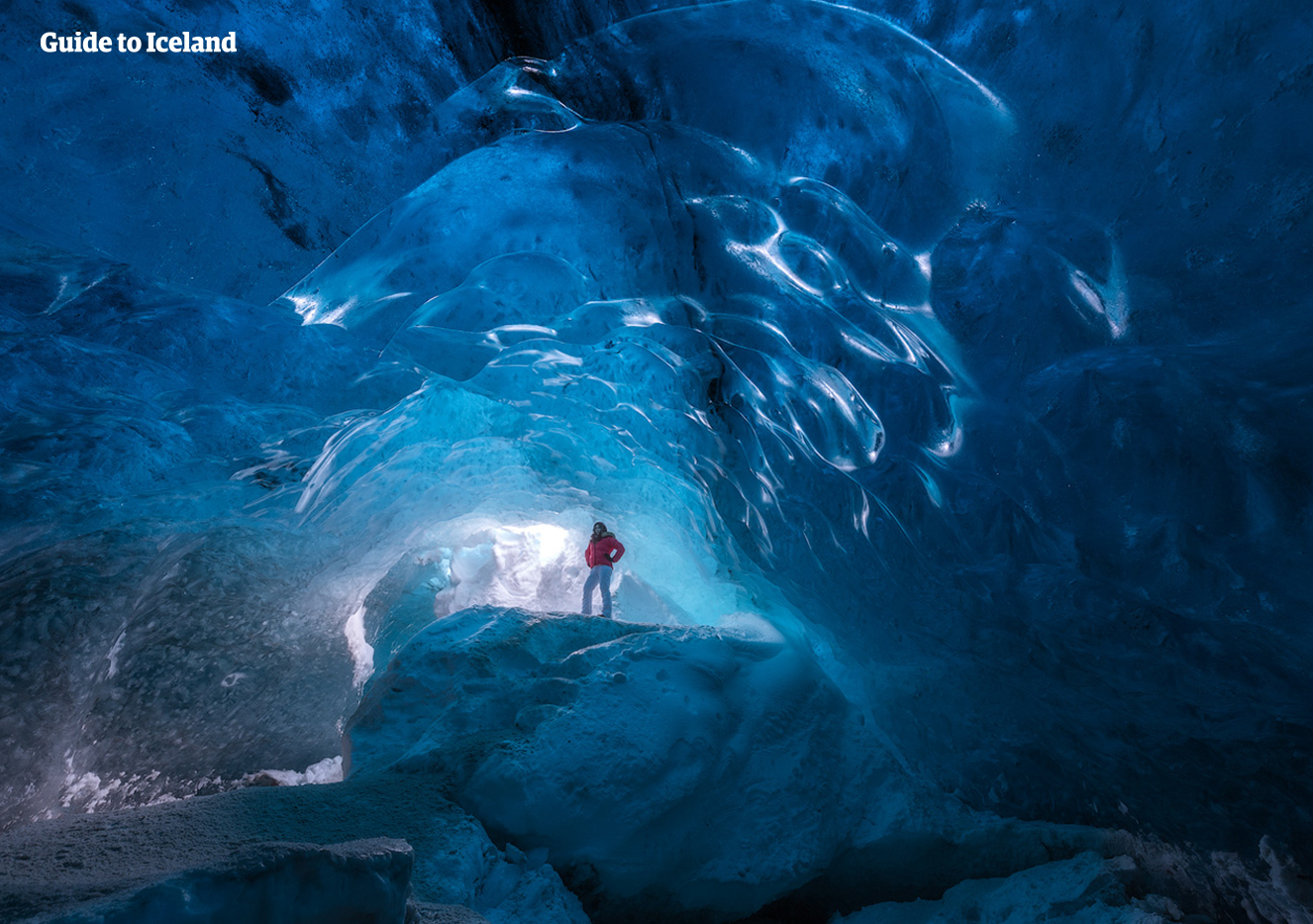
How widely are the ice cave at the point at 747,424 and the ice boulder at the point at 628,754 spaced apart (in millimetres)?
24

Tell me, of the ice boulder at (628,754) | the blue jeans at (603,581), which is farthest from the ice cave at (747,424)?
the blue jeans at (603,581)

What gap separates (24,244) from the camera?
3.44m

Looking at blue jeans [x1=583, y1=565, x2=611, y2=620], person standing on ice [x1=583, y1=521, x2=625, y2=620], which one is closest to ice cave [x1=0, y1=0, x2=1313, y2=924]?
person standing on ice [x1=583, y1=521, x2=625, y2=620]

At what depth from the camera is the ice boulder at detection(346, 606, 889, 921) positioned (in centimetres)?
Result: 271

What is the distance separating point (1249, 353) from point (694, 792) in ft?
9.38

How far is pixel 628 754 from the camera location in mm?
2943

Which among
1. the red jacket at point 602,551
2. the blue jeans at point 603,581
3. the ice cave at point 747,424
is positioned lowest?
the blue jeans at point 603,581

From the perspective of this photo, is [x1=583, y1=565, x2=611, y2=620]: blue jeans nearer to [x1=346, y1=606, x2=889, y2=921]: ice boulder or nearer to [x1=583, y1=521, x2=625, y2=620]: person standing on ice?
Result: [x1=583, y1=521, x2=625, y2=620]: person standing on ice

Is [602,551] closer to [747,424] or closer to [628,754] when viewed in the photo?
[747,424]

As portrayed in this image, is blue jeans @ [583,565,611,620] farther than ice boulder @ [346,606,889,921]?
Yes

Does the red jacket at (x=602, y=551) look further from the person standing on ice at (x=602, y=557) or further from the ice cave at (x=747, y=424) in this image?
the ice cave at (x=747, y=424)

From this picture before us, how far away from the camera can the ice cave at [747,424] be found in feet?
6.88

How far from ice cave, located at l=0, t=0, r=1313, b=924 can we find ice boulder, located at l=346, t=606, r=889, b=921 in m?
0.02

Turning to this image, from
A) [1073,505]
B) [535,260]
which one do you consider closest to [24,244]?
[535,260]
